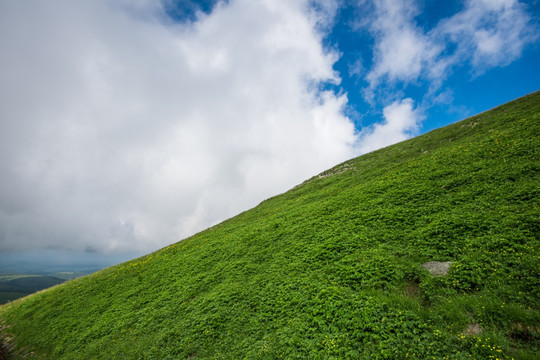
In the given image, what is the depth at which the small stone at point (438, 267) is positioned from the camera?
35.8 feet

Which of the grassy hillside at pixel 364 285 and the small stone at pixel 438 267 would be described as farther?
the small stone at pixel 438 267

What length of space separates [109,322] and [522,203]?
31.8m

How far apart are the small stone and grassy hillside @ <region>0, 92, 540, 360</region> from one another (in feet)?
1.00

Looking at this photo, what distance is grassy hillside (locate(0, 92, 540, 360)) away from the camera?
28.2 ft

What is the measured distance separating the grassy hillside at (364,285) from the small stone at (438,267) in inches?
12.1

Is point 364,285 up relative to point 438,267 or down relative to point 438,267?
down

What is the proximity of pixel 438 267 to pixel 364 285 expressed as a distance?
3673 millimetres

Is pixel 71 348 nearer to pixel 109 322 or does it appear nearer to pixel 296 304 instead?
pixel 109 322

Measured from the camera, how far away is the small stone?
10.9m

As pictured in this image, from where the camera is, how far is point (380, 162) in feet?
115

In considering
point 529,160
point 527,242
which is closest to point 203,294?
point 527,242

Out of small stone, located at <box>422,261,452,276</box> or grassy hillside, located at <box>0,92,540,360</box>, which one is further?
small stone, located at <box>422,261,452,276</box>

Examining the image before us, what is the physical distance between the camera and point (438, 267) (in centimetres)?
1127

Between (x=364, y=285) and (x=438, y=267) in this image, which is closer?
(x=438, y=267)
